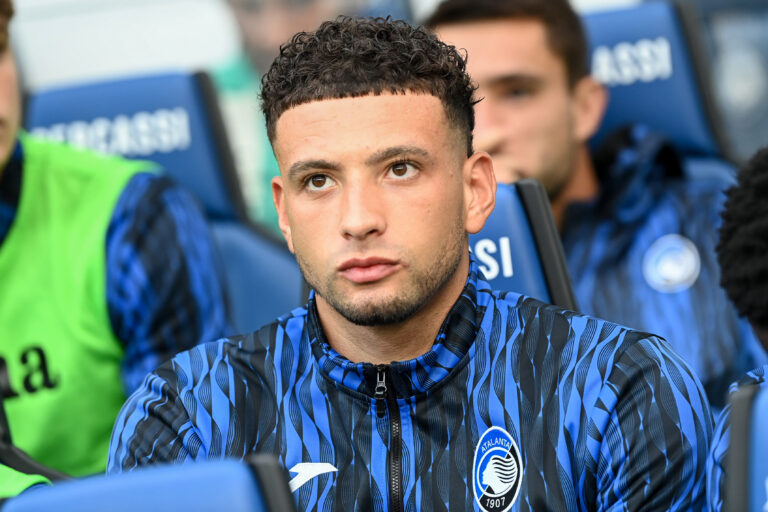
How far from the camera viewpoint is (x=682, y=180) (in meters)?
2.22

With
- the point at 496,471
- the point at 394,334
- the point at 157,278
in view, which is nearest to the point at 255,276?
the point at 157,278

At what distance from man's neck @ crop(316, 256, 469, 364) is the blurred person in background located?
1.99m

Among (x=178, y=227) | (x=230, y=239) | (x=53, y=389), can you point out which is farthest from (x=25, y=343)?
(x=230, y=239)

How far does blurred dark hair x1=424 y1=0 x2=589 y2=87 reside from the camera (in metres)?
2.10

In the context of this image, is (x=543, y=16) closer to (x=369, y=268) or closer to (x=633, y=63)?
(x=633, y=63)

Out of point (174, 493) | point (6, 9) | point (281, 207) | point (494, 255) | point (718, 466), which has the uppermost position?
point (6, 9)

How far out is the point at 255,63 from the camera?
3.29m

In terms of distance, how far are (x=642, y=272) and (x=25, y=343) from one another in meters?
1.10

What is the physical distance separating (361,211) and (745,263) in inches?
14.6

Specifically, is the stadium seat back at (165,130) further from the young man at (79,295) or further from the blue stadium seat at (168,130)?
Result: the young man at (79,295)

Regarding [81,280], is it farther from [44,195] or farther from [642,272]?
[642,272]

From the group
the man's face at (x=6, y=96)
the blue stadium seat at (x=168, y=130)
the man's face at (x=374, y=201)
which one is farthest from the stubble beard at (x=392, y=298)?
the blue stadium seat at (x=168, y=130)

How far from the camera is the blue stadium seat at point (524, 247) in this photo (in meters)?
1.48

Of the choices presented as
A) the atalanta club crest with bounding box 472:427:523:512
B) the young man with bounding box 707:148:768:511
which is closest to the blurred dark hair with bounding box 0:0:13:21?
the atalanta club crest with bounding box 472:427:523:512
